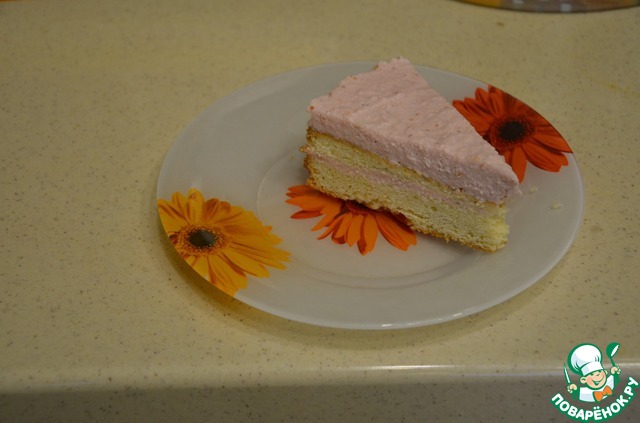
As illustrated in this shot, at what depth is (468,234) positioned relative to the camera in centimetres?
114

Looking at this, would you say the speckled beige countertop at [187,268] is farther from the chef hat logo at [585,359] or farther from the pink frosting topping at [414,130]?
the pink frosting topping at [414,130]

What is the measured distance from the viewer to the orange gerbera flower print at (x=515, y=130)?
120cm

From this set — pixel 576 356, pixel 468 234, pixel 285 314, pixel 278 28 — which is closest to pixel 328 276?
pixel 285 314

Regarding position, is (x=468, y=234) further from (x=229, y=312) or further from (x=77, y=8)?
(x=77, y=8)


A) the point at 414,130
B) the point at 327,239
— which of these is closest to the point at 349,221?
the point at 327,239

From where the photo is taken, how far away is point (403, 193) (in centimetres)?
118

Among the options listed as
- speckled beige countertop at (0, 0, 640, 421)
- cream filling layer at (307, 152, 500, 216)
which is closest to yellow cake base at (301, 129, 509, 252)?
cream filling layer at (307, 152, 500, 216)

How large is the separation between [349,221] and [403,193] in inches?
4.1

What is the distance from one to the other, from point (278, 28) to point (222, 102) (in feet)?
1.22

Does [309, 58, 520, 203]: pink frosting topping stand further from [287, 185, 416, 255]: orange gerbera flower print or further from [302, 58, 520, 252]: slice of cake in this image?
A: [287, 185, 416, 255]: orange gerbera flower print

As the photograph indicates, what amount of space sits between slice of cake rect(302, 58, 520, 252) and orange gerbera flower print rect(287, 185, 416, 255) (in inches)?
0.6

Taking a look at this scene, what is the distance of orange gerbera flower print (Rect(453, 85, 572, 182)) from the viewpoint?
120cm

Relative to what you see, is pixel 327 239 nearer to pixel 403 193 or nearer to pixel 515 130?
pixel 403 193

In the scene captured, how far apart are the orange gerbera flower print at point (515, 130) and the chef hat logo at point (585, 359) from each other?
0.34 metres
